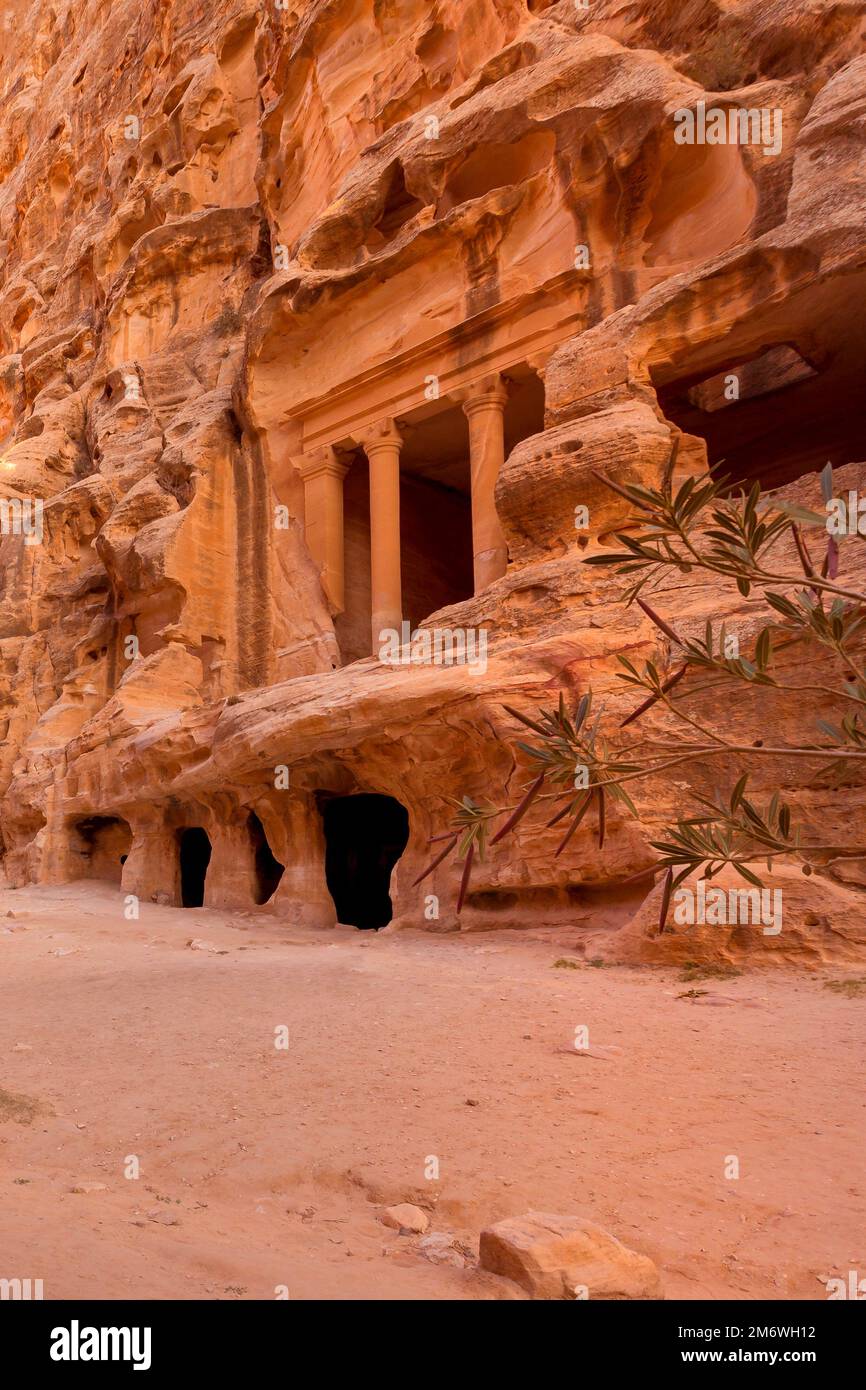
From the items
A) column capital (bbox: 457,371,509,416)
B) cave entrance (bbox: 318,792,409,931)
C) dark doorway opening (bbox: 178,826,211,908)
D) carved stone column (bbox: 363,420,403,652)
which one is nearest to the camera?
cave entrance (bbox: 318,792,409,931)

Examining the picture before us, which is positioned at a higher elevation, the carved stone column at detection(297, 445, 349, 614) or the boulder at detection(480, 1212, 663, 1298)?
the carved stone column at detection(297, 445, 349, 614)

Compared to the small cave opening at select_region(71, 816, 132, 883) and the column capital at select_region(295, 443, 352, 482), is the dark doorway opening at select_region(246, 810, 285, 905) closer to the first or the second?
the small cave opening at select_region(71, 816, 132, 883)

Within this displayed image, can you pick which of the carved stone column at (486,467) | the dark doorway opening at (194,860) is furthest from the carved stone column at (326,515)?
the dark doorway opening at (194,860)

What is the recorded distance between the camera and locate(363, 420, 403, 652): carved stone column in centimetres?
1645

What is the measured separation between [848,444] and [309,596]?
8.81 meters

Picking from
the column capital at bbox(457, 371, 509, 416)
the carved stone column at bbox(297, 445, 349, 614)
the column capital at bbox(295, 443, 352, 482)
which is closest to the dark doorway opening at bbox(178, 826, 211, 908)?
the carved stone column at bbox(297, 445, 349, 614)

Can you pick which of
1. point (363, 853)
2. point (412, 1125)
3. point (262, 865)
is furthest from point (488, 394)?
point (412, 1125)

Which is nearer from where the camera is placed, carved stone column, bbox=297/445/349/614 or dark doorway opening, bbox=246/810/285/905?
dark doorway opening, bbox=246/810/285/905

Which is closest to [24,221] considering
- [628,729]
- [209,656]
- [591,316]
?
[209,656]

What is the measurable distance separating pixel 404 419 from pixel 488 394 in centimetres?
196

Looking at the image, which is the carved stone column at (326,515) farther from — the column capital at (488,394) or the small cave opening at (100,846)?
the small cave opening at (100,846)

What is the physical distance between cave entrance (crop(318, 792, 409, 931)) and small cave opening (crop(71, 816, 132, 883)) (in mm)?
4612

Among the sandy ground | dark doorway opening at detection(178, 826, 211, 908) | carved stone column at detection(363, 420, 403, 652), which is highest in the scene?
carved stone column at detection(363, 420, 403, 652)

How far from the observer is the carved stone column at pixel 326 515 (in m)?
17.3
